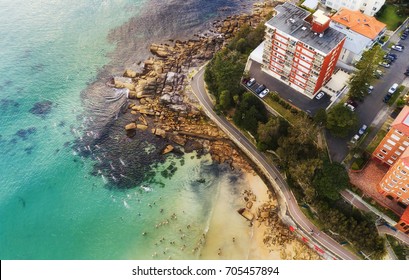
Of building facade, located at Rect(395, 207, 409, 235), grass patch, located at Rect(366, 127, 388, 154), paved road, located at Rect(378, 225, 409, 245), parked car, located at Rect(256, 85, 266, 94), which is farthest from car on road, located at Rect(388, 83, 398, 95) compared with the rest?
paved road, located at Rect(378, 225, 409, 245)

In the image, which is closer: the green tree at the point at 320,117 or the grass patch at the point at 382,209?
the grass patch at the point at 382,209

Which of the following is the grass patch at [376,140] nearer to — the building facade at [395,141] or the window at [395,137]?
the building facade at [395,141]

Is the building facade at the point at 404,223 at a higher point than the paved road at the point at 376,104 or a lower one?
lower

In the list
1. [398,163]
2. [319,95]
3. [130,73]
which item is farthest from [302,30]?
[130,73]

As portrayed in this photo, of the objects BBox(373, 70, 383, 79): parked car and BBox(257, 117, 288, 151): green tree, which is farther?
BBox(373, 70, 383, 79): parked car

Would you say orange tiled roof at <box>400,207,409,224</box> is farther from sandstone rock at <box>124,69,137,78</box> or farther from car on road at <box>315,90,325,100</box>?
sandstone rock at <box>124,69,137,78</box>

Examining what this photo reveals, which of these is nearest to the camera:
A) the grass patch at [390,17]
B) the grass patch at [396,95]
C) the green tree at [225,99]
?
the grass patch at [396,95]

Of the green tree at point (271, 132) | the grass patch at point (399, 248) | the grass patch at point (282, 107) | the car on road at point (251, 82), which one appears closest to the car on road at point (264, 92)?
the grass patch at point (282, 107)

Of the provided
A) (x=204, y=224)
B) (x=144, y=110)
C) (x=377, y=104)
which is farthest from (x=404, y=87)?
(x=144, y=110)
